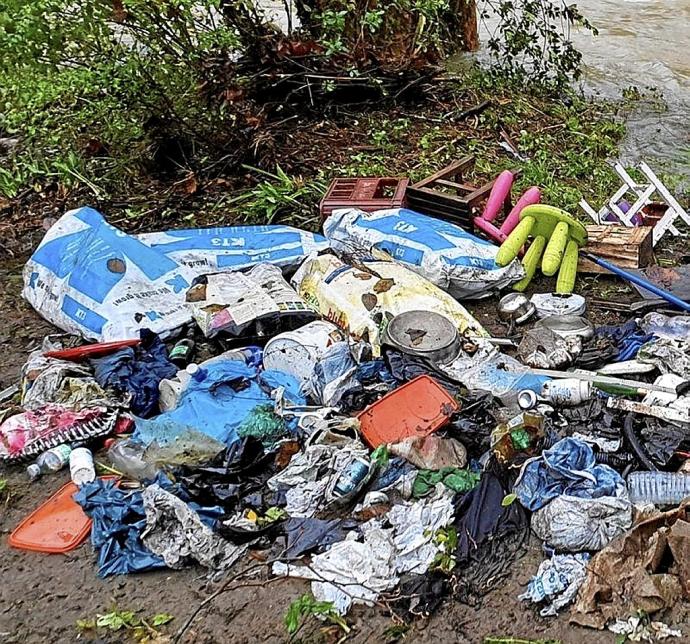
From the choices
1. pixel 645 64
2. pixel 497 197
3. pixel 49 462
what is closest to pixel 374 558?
pixel 49 462

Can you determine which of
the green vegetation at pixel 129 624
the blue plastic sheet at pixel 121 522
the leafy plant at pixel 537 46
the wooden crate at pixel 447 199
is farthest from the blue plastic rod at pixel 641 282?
the leafy plant at pixel 537 46

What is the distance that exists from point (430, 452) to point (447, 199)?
2050 mm

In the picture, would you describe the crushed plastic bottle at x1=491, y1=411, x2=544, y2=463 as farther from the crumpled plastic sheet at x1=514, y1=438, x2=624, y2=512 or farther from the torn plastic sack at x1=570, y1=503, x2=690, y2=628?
the torn plastic sack at x1=570, y1=503, x2=690, y2=628

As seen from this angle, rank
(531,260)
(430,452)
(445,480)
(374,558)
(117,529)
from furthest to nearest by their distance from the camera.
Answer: (531,260)
(430,452)
(445,480)
(117,529)
(374,558)

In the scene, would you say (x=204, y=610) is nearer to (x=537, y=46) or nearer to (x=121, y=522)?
(x=121, y=522)

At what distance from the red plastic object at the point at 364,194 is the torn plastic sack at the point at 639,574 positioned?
2.59 metres

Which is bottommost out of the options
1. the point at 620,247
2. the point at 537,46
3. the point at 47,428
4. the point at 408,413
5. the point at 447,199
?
the point at 47,428

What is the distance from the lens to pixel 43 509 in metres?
2.81

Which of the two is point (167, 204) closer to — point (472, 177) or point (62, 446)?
point (472, 177)

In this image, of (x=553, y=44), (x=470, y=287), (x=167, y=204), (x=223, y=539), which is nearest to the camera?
(x=223, y=539)

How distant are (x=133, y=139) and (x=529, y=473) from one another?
4.11 m

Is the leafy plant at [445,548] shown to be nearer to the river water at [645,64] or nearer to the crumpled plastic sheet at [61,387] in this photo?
the crumpled plastic sheet at [61,387]

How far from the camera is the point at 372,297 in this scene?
368 cm

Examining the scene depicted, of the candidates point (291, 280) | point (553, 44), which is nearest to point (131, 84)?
point (291, 280)
